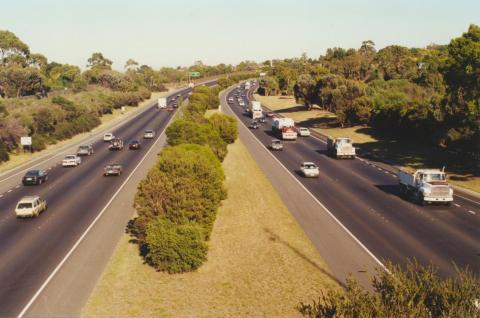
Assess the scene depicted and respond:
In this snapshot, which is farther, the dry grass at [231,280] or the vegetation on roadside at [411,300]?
the dry grass at [231,280]

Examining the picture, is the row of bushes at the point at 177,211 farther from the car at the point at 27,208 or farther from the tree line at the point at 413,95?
the tree line at the point at 413,95

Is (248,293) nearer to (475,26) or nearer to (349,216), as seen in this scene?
(349,216)

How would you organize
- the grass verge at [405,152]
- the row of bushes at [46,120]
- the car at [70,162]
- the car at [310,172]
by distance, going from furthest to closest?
the row of bushes at [46,120]
the car at [70,162]
the car at [310,172]
the grass verge at [405,152]

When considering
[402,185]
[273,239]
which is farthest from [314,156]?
[273,239]

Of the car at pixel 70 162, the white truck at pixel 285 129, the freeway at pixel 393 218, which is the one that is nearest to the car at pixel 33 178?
the car at pixel 70 162

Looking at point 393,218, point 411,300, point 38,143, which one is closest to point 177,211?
point 393,218

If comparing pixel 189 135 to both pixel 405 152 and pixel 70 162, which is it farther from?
pixel 405 152

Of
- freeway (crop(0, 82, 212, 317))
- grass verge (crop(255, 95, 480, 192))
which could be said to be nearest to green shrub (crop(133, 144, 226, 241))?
freeway (crop(0, 82, 212, 317))
